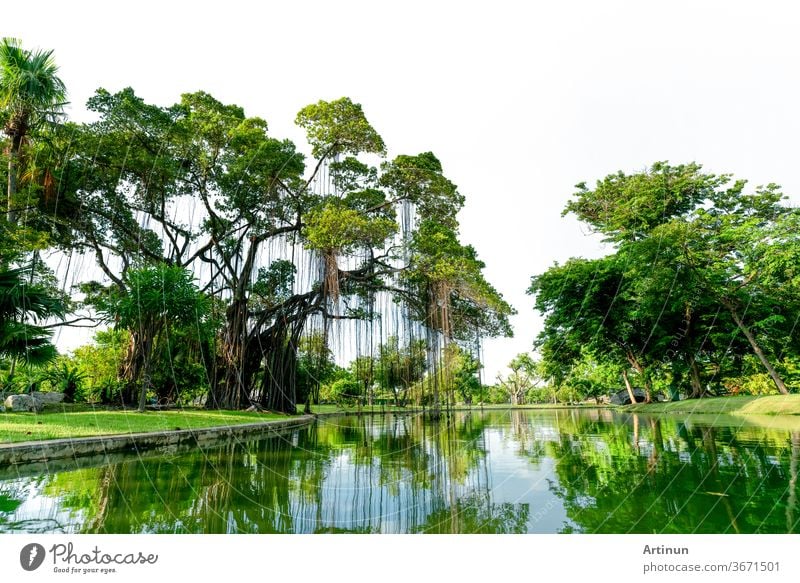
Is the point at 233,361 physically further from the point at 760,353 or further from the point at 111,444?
the point at 760,353

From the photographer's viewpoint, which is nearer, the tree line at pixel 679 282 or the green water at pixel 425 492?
the green water at pixel 425 492

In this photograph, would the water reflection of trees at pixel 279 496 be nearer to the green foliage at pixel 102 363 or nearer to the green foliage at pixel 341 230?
the green foliage at pixel 341 230

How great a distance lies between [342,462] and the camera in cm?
662

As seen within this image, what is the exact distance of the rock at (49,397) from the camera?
39.1 feet

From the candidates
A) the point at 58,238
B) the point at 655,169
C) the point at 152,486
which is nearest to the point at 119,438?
the point at 152,486

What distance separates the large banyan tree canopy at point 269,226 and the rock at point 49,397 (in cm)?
212

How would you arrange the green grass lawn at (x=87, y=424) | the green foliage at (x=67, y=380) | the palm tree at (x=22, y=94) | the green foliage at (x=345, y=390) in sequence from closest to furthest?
the green grass lawn at (x=87, y=424), the palm tree at (x=22, y=94), the green foliage at (x=67, y=380), the green foliage at (x=345, y=390)

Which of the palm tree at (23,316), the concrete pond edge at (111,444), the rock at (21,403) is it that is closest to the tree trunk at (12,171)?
the palm tree at (23,316)

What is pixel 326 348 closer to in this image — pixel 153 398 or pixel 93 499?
pixel 93 499

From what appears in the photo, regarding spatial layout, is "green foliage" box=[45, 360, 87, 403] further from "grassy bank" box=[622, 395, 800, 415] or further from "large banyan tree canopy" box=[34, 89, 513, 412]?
"grassy bank" box=[622, 395, 800, 415]

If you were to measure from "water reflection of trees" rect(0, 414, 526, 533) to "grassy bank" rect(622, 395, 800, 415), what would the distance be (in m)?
10.8

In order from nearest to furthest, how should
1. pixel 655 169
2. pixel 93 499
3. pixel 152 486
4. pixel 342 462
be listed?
pixel 93 499 → pixel 152 486 → pixel 342 462 → pixel 655 169
